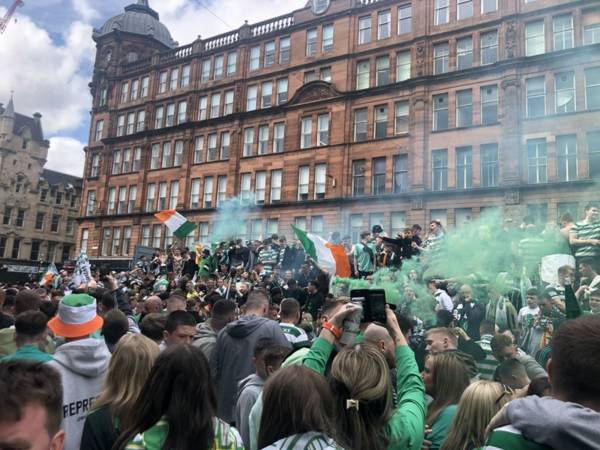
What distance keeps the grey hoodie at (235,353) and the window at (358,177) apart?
2788 cm

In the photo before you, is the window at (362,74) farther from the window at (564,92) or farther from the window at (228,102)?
the window at (564,92)

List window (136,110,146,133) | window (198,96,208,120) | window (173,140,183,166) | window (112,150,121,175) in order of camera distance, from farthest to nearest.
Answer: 1. window (112,150,121,175)
2. window (136,110,146,133)
3. window (173,140,183,166)
4. window (198,96,208,120)

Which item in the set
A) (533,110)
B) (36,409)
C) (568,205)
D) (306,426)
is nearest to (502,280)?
(306,426)

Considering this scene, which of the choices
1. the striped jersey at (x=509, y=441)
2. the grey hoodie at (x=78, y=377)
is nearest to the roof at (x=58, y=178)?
the grey hoodie at (x=78, y=377)

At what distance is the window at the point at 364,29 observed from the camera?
34.0 metres

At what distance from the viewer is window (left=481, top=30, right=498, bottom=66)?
28812 millimetres

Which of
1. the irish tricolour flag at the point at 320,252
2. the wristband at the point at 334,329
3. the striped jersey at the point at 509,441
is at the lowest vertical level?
the striped jersey at the point at 509,441

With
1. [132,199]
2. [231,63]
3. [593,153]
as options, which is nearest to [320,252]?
[593,153]

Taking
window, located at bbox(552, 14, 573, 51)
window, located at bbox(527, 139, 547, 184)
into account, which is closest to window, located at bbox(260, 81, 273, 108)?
window, located at bbox(527, 139, 547, 184)

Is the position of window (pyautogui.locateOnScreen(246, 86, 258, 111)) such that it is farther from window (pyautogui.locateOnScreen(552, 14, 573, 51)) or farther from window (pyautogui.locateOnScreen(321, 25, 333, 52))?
window (pyautogui.locateOnScreen(552, 14, 573, 51))

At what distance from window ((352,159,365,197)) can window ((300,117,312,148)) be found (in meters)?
4.16

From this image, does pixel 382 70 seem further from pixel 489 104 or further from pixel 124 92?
pixel 124 92

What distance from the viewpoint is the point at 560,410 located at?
1.73m

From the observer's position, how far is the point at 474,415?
2846 mm
